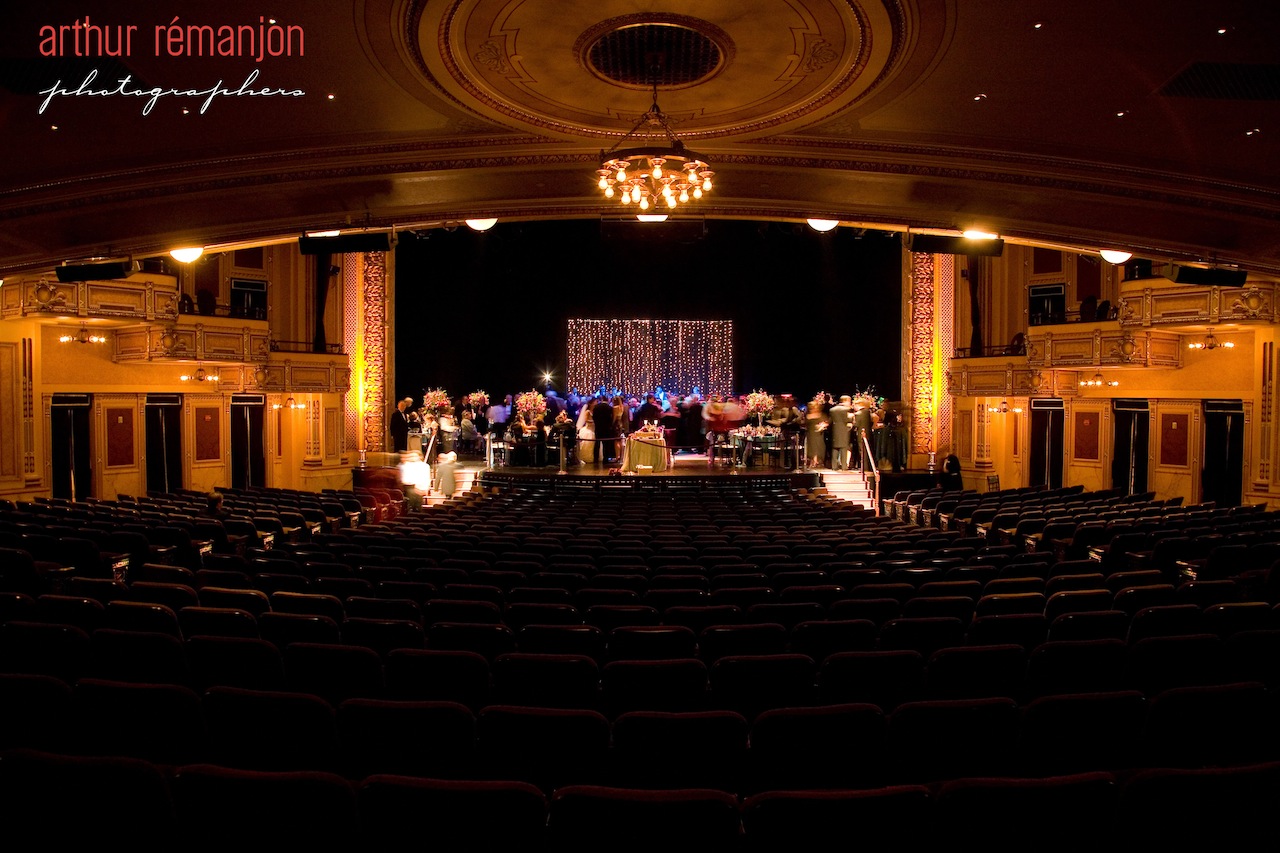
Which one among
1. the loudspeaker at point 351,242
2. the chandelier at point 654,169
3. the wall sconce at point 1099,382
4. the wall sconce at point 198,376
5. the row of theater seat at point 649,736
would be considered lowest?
the row of theater seat at point 649,736

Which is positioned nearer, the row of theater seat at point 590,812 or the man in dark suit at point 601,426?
the row of theater seat at point 590,812

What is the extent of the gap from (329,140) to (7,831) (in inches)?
244

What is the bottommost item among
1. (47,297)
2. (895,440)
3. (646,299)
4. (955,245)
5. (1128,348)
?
(895,440)

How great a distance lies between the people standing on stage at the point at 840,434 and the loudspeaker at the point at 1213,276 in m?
8.10

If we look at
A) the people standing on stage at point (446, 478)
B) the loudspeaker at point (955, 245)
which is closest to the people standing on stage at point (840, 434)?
the loudspeaker at point (955, 245)

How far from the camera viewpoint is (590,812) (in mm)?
2008

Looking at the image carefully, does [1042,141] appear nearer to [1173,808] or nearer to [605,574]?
[605,574]

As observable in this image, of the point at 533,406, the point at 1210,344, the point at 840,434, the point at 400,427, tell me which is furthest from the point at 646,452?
the point at 1210,344

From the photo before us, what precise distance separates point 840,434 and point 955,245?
7.78 meters

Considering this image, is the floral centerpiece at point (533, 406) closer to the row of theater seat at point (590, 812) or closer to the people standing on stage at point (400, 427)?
the people standing on stage at point (400, 427)

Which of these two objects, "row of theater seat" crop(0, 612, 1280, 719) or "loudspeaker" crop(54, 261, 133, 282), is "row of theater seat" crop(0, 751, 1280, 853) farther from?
"loudspeaker" crop(54, 261, 133, 282)

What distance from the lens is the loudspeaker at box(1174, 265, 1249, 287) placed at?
8789 millimetres

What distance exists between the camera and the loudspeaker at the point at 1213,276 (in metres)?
8.79

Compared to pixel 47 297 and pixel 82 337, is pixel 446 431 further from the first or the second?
pixel 47 297
